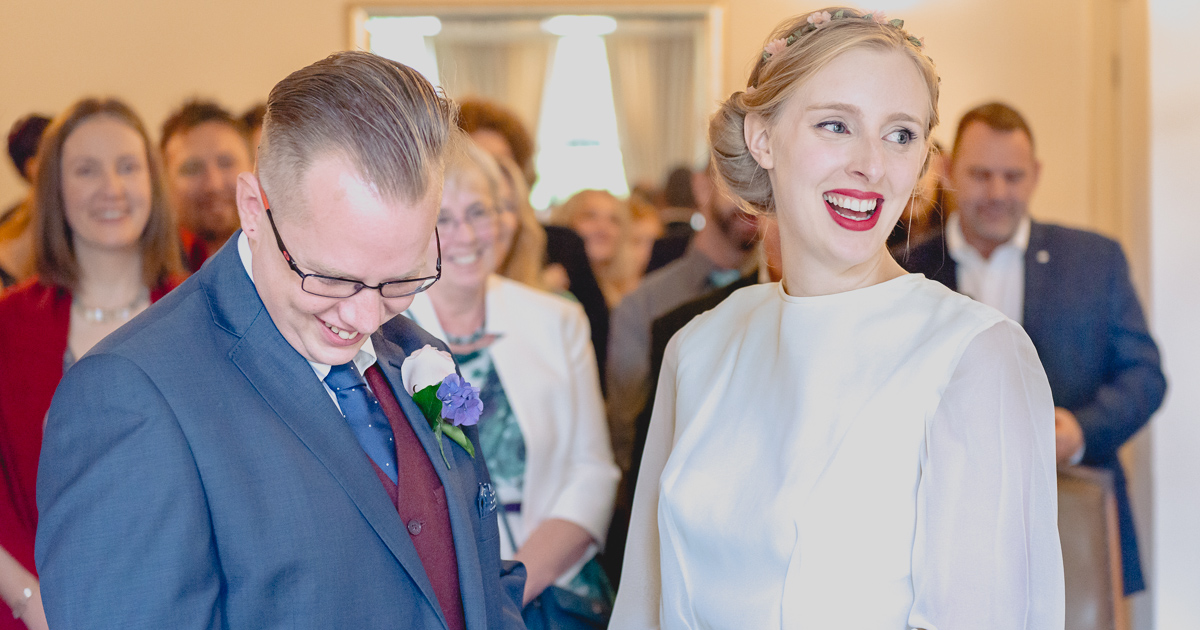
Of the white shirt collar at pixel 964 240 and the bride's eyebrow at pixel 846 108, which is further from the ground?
the bride's eyebrow at pixel 846 108

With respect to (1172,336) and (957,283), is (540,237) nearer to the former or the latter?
(957,283)

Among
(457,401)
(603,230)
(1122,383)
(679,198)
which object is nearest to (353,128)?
(457,401)

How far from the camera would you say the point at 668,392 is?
1.94 metres

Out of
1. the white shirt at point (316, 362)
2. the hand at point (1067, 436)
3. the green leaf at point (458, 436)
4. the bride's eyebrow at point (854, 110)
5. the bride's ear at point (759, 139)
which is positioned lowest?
the hand at point (1067, 436)

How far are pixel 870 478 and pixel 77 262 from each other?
2.14m

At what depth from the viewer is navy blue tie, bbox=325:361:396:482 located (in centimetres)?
139

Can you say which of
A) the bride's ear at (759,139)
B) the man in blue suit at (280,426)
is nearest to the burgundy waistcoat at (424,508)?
the man in blue suit at (280,426)

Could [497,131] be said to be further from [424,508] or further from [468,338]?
[424,508]

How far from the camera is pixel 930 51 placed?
5.42 m

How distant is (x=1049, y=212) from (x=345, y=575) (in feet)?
16.9

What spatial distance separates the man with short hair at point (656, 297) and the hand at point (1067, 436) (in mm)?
1067

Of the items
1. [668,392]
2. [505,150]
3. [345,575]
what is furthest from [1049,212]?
[345,575]

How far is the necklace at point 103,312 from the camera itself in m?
2.52

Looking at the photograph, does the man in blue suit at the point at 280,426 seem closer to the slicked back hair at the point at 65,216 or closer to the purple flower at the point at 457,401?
the purple flower at the point at 457,401
